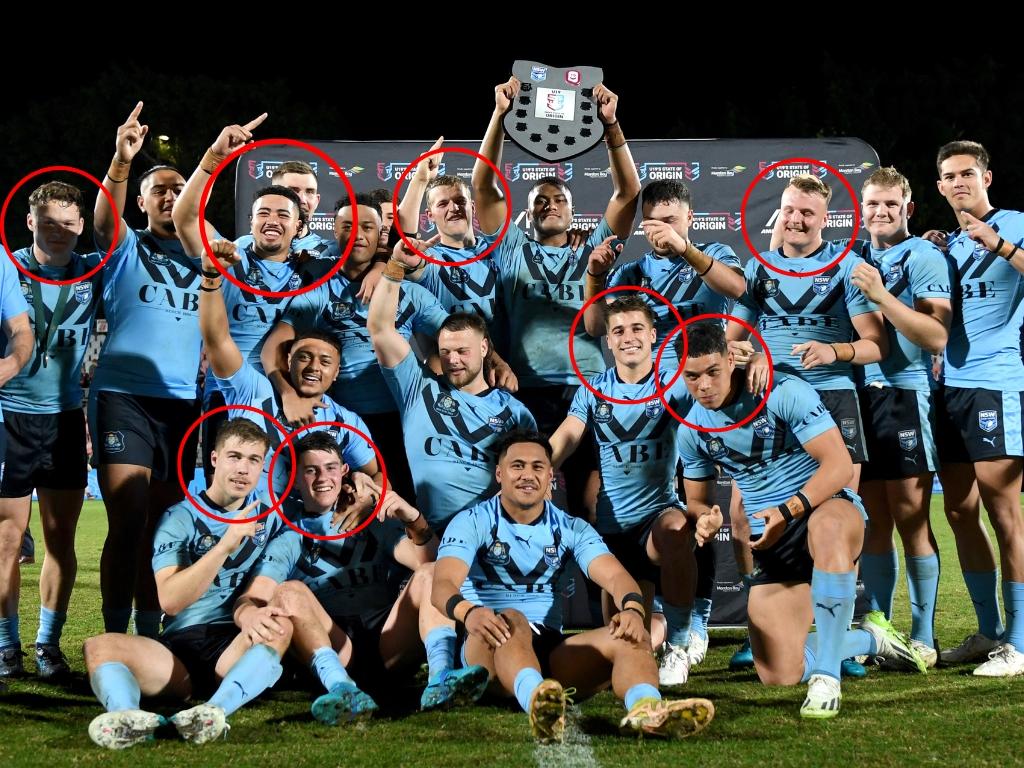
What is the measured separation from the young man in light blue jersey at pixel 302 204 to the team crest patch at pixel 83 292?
0.79 meters

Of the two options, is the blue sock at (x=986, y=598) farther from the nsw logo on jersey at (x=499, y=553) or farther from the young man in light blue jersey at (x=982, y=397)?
the nsw logo on jersey at (x=499, y=553)

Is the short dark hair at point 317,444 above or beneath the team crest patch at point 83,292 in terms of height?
beneath

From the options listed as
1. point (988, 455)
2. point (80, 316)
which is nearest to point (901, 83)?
point (988, 455)

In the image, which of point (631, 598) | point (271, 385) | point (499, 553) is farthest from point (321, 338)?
point (631, 598)

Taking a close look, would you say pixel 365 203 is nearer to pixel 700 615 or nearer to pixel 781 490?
pixel 781 490

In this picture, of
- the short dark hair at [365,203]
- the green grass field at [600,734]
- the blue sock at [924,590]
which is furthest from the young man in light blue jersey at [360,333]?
the blue sock at [924,590]

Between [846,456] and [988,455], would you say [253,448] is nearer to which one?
[846,456]

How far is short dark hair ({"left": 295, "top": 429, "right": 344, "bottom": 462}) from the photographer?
5.17m

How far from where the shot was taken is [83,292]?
5.82 meters

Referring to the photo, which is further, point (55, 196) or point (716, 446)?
point (55, 196)

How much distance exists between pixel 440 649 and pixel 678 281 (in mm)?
2416

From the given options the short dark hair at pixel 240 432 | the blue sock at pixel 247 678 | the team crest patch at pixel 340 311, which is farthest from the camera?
the team crest patch at pixel 340 311

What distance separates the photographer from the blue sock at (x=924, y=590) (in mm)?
6012

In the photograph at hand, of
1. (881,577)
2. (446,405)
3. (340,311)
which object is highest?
(340,311)
